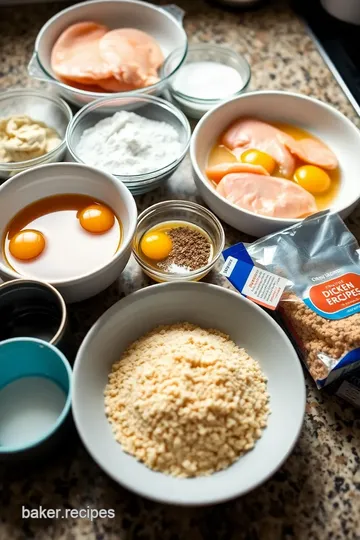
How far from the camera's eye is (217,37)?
1722 mm

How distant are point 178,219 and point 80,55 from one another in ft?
1.92

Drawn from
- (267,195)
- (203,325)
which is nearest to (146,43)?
(267,195)

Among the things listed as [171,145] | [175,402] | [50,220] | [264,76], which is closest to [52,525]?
[175,402]

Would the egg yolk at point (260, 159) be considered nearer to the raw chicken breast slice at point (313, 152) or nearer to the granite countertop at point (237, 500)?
the raw chicken breast slice at point (313, 152)

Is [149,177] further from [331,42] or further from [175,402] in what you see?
[331,42]

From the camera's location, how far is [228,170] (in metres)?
1.31

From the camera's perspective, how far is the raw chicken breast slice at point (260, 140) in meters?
1.36

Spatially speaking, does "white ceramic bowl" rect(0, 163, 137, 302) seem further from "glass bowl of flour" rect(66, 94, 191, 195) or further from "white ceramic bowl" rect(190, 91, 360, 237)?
"white ceramic bowl" rect(190, 91, 360, 237)

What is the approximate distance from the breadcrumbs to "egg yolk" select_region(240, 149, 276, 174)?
42 centimetres

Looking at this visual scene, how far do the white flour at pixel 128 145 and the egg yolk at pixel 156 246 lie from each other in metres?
0.19

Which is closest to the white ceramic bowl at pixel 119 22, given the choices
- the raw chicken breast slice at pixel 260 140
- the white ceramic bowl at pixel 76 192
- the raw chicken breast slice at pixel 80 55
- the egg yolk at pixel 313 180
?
the raw chicken breast slice at pixel 80 55

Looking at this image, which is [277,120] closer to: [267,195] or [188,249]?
[267,195]

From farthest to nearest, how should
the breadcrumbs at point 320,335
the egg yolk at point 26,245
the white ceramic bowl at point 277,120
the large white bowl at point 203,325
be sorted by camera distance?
the white ceramic bowl at point 277,120, the egg yolk at point 26,245, the breadcrumbs at point 320,335, the large white bowl at point 203,325

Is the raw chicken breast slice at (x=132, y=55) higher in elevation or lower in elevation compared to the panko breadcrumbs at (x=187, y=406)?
higher
